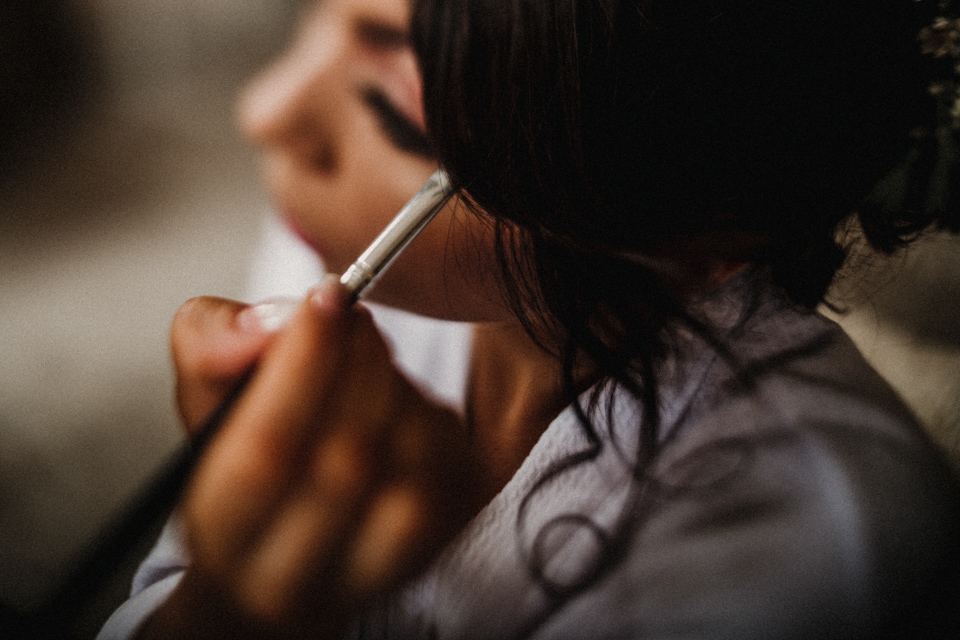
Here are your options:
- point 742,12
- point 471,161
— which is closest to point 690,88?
point 742,12

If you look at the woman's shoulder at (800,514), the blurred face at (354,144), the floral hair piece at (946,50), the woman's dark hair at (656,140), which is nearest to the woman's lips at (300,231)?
the blurred face at (354,144)

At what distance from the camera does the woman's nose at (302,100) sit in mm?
327

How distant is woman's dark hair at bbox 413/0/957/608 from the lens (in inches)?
12.4

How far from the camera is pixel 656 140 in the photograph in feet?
1.12

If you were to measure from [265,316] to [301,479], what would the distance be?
11 centimetres

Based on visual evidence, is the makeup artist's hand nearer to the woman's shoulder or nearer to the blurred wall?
the blurred wall

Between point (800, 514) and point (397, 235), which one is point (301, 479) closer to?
point (397, 235)

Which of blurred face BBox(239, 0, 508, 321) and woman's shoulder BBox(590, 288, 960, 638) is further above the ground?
blurred face BBox(239, 0, 508, 321)

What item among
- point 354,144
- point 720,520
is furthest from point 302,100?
point 720,520

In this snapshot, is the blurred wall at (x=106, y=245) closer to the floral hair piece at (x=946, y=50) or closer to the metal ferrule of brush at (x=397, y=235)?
the metal ferrule of brush at (x=397, y=235)

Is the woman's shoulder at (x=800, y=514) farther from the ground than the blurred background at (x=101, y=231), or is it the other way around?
the blurred background at (x=101, y=231)

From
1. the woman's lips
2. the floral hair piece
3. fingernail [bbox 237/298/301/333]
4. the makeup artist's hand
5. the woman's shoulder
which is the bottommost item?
the woman's shoulder

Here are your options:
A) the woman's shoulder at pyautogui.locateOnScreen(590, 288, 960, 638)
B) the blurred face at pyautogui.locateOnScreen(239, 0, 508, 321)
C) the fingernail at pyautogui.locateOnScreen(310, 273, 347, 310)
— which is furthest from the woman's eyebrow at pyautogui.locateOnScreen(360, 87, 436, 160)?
the woman's shoulder at pyautogui.locateOnScreen(590, 288, 960, 638)

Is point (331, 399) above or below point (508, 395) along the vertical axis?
above
